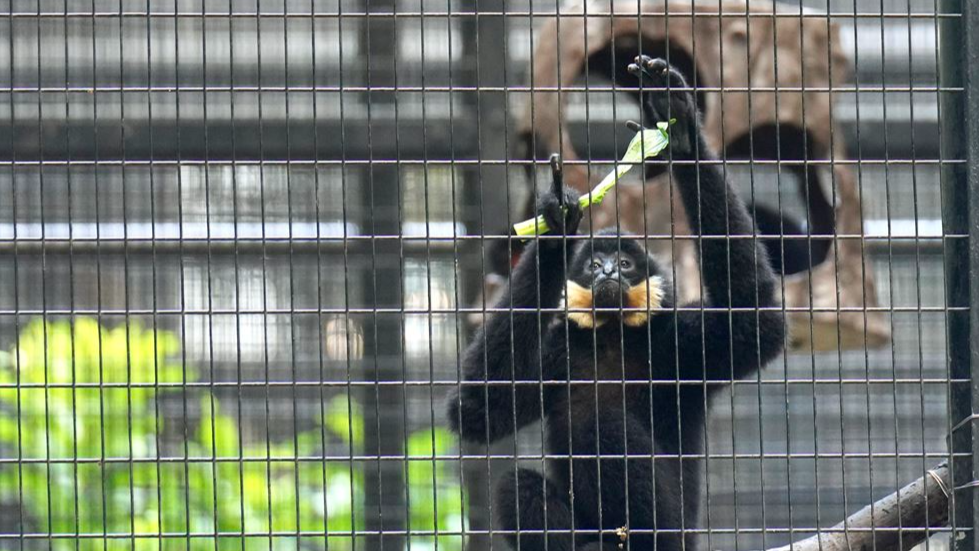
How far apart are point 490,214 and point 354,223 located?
63 centimetres

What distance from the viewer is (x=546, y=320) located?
4230 mm

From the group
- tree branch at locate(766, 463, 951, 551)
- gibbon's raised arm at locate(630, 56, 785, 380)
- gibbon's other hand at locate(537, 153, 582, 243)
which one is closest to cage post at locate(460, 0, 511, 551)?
gibbon's raised arm at locate(630, 56, 785, 380)

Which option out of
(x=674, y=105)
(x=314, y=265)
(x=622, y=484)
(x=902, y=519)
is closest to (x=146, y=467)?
(x=314, y=265)

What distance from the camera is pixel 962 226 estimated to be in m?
3.24

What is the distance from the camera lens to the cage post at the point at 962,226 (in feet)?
10.5

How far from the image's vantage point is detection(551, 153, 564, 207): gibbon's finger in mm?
3359

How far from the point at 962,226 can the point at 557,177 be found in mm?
934

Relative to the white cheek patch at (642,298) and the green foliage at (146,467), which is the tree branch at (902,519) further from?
the green foliage at (146,467)

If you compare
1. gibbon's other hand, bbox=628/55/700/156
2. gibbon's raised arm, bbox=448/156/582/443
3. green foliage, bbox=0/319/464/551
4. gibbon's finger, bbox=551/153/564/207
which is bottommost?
green foliage, bbox=0/319/464/551

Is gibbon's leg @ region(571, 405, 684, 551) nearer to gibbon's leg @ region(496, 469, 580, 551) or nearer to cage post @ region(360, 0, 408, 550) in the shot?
gibbon's leg @ region(496, 469, 580, 551)

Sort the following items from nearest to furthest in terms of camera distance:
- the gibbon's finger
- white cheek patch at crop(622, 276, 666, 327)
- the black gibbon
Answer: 1. the gibbon's finger
2. the black gibbon
3. white cheek patch at crop(622, 276, 666, 327)

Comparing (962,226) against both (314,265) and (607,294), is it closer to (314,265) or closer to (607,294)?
(607,294)

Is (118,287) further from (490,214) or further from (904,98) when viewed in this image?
(904,98)

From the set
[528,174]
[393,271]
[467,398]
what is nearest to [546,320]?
[467,398]
